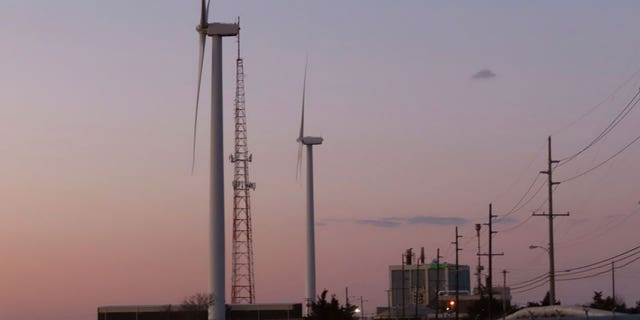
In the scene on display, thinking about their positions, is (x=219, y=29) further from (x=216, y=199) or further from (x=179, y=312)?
(x=179, y=312)

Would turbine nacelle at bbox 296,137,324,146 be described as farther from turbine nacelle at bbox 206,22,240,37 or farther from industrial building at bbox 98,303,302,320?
turbine nacelle at bbox 206,22,240,37

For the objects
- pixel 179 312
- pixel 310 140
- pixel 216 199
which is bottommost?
pixel 179 312

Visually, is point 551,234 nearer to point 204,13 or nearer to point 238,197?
point 204,13

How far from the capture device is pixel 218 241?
9775cm

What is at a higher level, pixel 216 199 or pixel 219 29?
pixel 219 29

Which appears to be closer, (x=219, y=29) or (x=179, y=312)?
(x=219, y=29)

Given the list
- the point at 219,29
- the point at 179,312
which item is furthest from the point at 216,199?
the point at 179,312

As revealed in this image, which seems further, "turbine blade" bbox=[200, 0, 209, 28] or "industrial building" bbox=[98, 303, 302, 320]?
"industrial building" bbox=[98, 303, 302, 320]

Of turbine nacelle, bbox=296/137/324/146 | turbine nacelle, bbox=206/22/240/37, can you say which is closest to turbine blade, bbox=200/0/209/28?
turbine nacelle, bbox=206/22/240/37

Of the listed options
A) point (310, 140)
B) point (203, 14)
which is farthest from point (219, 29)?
point (310, 140)

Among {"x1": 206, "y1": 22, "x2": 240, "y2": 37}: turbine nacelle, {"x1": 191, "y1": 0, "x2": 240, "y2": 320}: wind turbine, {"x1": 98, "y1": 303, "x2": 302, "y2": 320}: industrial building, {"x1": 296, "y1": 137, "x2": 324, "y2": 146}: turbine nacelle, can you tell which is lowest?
{"x1": 98, "y1": 303, "x2": 302, "y2": 320}: industrial building

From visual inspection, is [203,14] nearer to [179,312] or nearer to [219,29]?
[219,29]

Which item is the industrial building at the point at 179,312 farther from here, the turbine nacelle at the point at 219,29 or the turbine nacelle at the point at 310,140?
the turbine nacelle at the point at 219,29

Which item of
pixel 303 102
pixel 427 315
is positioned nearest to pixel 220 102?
pixel 303 102
